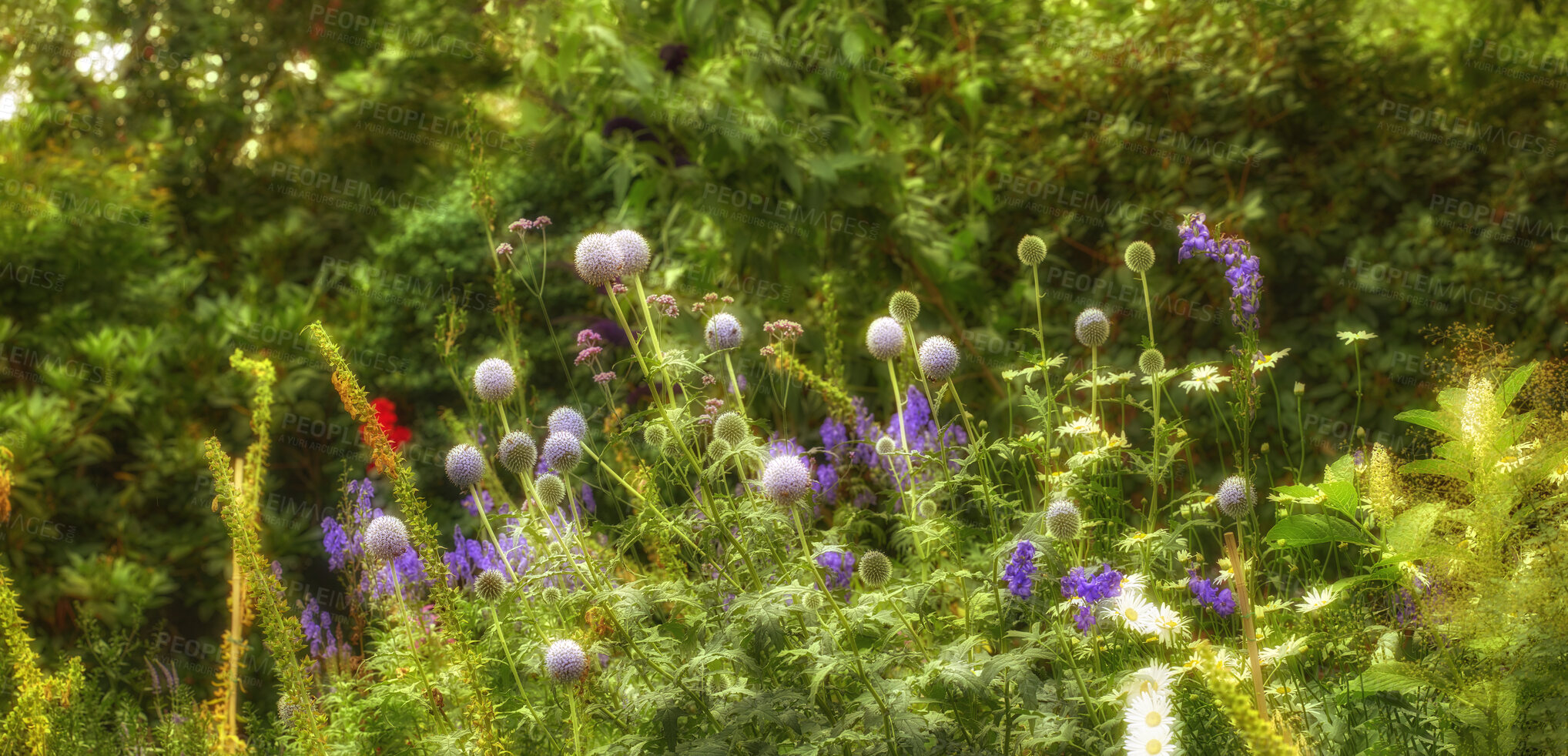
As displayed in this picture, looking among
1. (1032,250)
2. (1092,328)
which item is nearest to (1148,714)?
(1092,328)

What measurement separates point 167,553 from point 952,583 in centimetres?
355

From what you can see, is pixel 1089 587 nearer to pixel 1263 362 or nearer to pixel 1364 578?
pixel 1364 578

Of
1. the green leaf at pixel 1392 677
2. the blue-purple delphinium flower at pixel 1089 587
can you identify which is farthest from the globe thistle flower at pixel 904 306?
the green leaf at pixel 1392 677

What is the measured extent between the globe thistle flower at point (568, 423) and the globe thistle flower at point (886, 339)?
0.61 metres

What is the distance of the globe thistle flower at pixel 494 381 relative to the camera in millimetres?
2184

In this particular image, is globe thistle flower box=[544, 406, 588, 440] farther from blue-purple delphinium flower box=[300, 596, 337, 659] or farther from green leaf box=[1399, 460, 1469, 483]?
green leaf box=[1399, 460, 1469, 483]

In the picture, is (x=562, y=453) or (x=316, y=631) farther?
(x=316, y=631)

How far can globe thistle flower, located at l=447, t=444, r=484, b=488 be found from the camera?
216cm

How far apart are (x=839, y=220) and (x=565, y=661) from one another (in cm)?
267

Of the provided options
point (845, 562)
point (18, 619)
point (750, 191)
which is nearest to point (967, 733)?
point (845, 562)

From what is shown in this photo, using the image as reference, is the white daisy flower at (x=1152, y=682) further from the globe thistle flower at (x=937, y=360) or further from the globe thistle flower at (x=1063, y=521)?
the globe thistle flower at (x=937, y=360)

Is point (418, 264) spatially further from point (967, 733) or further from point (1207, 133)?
point (967, 733)

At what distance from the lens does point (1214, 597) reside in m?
2.12

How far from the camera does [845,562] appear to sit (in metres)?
2.65
